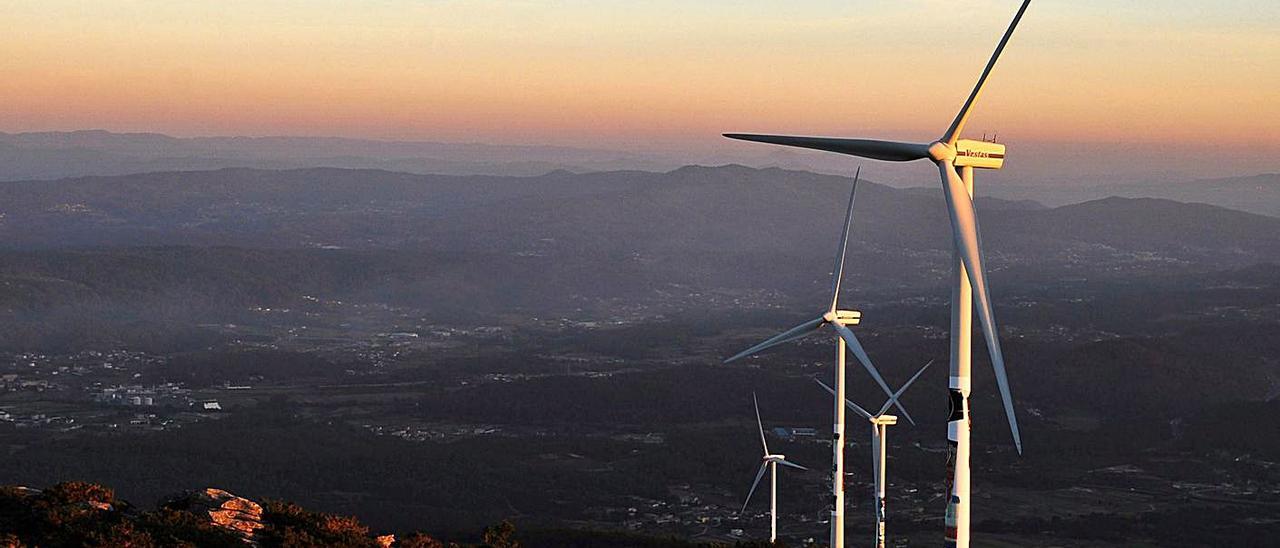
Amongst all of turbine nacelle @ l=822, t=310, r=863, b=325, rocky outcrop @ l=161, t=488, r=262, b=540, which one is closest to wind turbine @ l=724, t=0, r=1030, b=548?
rocky outcrop @ l=161, t=488, r=262, b=540

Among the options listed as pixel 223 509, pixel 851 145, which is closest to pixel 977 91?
pixel 851 145

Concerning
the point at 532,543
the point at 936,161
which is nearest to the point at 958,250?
the point at 936,161

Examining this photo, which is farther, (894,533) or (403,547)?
(894,533)

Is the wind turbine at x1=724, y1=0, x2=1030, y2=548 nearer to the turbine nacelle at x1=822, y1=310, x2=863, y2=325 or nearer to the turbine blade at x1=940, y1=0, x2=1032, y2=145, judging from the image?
the turbine blade at x1=940, y1=0, x2=1032, y2=145

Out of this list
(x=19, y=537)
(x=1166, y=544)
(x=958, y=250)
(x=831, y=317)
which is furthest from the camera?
(x=1166, y=544)

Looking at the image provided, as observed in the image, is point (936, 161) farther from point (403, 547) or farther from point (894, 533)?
point (894, 533)

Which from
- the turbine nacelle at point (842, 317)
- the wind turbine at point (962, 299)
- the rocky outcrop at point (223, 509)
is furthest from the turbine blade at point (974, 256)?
the turbine nacelle at point (842, 317)

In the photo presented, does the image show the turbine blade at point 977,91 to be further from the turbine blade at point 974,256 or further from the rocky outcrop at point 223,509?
the rocky outcrop at point 223,509
